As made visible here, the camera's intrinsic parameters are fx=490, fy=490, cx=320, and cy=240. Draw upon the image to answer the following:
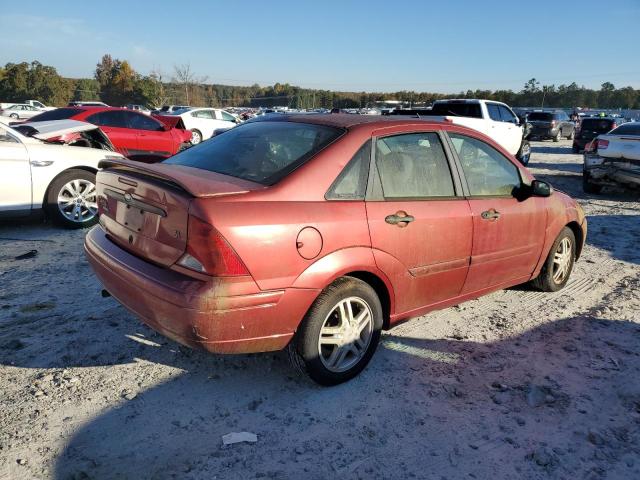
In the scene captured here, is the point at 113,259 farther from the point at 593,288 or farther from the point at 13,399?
the point at 593,288

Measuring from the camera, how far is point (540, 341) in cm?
382

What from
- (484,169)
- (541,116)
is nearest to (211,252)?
(484,169)

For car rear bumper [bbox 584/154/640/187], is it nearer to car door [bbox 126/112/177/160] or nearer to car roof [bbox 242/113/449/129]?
car roof [bbox 242/113/449/129]

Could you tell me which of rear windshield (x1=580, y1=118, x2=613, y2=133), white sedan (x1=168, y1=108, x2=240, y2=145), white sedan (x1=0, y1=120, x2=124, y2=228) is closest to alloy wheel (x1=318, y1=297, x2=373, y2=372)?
white sedan (x1=0, y1=120, x2=124, y2=228)

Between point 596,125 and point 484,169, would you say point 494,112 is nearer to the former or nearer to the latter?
point 596,125

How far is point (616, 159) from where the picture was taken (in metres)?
9.84

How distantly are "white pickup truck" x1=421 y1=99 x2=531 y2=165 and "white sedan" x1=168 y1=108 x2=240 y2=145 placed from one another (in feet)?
29.6

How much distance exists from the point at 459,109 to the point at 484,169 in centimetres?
1068

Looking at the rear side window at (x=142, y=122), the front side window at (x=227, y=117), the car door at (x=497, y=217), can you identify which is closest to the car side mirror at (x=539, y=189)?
the car door at (x=497, y=217)

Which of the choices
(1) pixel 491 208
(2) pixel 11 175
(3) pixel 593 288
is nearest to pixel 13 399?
(1) pixel 491 208

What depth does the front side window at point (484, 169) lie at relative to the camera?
3.71 m

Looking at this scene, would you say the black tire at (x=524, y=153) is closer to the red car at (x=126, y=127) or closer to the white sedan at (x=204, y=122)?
the red car at (x=126, y=127)

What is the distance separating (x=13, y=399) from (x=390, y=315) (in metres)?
2.31

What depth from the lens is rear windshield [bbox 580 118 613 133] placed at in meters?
19.8
